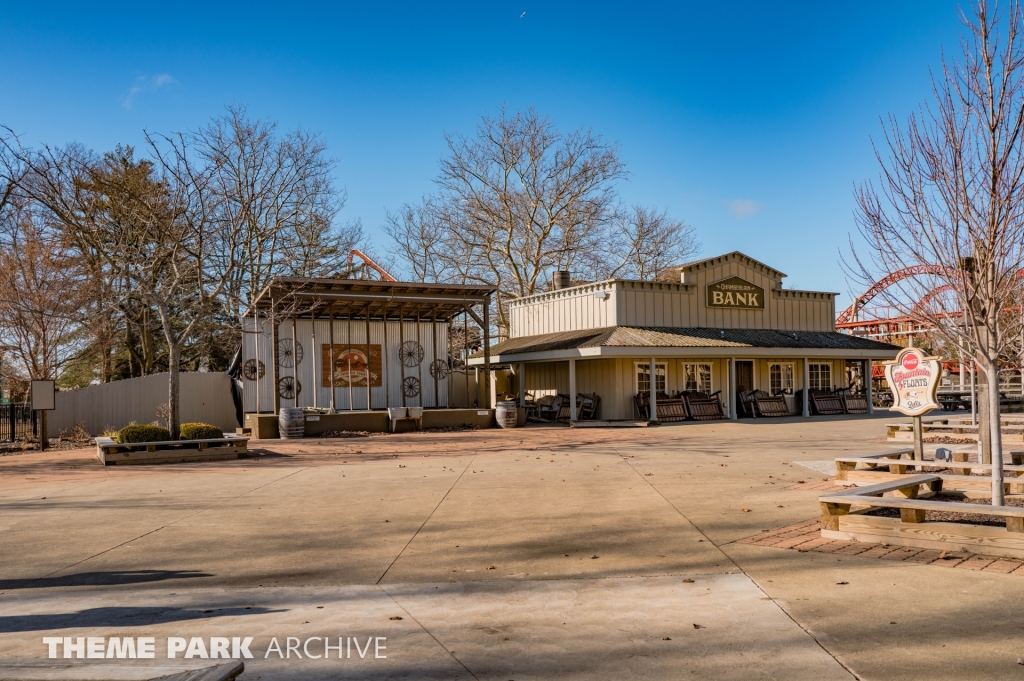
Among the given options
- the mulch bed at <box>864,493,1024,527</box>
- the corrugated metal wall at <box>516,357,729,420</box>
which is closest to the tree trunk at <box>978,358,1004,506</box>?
the mulch bed at <box>864,493,1024,527</box>

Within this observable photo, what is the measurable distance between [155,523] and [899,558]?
7.60 m

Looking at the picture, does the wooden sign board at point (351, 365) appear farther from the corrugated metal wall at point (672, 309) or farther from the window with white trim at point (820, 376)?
the window with white trim at point (820, 376)

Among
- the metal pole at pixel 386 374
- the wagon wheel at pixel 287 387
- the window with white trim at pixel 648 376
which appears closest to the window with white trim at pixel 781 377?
the window with white trim at pixel 648 376

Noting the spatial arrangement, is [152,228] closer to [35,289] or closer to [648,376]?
[35,289]

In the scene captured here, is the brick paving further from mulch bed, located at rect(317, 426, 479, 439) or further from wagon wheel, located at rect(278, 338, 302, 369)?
wagon wheel, located at rect(278, 338, 302, 369)

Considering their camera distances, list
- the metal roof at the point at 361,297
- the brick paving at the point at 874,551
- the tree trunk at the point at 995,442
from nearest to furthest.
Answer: the brick paving at the point at 874,551 → the tree trunk at the point at 995,442 → the metal roof at the point at 361,297

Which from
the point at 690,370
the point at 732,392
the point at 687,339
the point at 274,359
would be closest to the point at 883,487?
the point at 687,339

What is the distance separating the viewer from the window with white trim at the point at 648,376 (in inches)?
1097

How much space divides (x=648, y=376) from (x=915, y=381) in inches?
719

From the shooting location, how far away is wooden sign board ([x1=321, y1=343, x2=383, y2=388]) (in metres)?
27.6

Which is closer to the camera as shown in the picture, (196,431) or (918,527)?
(918,527)

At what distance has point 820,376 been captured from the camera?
3219cm

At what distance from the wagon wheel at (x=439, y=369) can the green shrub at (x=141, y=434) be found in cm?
1288

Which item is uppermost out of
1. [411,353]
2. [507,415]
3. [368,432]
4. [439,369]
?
[411,353]
